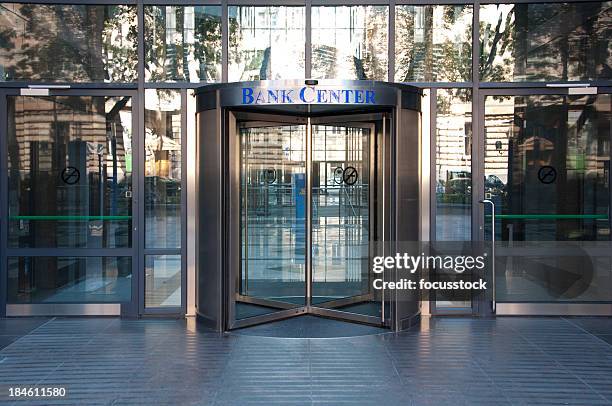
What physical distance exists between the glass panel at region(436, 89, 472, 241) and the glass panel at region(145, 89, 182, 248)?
3123mm

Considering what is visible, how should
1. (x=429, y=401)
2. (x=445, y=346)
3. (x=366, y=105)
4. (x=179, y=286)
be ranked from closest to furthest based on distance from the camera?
(x=429, y=401) → (x=445, y=346) → (x=366, y=105) → (x=179, y=286)

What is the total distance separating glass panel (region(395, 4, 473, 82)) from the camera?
332 inches

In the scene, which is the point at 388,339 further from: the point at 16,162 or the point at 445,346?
the point at 16,162

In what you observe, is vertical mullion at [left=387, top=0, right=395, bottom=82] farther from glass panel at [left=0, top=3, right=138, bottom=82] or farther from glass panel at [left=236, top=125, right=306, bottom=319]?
glass panel at [left=0, top=3, right=138, bottom=82]

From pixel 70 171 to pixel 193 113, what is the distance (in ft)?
5.37

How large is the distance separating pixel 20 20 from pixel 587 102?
270 inches

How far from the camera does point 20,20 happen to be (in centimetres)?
838

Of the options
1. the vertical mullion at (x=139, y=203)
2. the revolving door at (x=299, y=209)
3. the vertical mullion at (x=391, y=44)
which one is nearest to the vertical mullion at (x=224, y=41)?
the revolving door at (x=299, y=209)

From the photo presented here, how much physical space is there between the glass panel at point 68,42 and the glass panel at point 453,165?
12.3 feet

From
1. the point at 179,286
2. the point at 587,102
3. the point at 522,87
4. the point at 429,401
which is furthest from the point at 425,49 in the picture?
the point at 429,401

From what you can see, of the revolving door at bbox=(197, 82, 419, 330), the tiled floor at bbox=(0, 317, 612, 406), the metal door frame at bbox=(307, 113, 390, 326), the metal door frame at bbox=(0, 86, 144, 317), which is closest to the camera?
the tiled floor at bbox=(0, 317, 612, 406)

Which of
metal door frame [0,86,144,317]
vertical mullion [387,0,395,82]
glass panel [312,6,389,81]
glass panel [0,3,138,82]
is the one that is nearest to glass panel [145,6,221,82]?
glass panel [0,3,138,82]

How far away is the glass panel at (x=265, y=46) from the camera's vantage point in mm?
8375

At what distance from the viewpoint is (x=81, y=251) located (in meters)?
8.38
